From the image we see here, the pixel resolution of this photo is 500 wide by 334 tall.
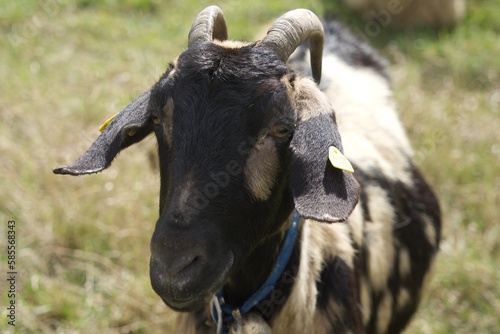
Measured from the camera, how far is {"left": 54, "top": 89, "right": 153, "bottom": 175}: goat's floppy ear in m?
2.70

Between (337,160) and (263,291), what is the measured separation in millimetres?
836

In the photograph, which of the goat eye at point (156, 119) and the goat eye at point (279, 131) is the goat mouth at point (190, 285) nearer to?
the goat eye at point (279, 131)

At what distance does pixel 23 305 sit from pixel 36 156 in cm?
140

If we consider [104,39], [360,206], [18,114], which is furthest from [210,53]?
[104,39]

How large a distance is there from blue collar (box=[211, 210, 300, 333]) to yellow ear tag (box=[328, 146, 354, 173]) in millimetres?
613

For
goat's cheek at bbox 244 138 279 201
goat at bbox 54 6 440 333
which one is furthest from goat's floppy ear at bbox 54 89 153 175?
goat's cheek at bbox 244 138 279 201

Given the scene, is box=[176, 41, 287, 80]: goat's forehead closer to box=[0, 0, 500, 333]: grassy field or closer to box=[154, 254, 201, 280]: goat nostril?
box=[154, 254, 201, 280]: goat nostril

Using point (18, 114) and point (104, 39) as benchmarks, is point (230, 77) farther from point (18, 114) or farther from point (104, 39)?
point (104, 39)

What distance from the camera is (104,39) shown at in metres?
8.05

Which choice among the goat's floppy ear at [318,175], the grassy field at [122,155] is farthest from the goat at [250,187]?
the grassy field at [122,155]

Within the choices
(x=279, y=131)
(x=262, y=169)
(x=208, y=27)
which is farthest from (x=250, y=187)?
(x=208, y=27)

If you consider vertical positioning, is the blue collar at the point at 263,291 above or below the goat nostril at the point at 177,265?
below

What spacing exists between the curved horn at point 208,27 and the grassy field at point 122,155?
1809mm

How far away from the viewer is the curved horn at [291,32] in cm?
272
